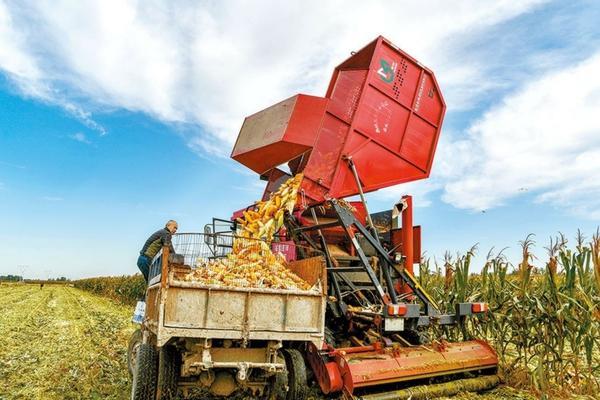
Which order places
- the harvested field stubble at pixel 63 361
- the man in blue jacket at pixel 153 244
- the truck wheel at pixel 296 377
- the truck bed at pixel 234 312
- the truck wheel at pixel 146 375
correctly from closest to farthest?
the truck bed at pixel 234 312 < the truck wheel at pixel 146 375 < the truck wheel at pixel 296 377 < the harvested field stubble at pixel 63 361 < the man in blue jacket at pixel 153 244

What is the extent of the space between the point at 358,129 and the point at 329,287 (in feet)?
7.42

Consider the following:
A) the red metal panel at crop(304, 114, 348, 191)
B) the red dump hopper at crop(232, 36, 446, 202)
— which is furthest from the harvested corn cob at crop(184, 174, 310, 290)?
the red dump hopper at crop(232, 36, 446, 202)

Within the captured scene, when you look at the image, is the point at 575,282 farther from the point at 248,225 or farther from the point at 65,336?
the point at 65,336

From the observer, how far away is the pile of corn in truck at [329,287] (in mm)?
4199

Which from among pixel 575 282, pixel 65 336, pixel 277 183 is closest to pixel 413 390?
pixel 575 282

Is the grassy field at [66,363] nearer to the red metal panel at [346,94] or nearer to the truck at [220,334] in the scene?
the truck at [220,334]

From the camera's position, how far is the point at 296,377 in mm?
4715

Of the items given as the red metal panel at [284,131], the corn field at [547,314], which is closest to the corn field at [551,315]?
the corn field at [547,314]

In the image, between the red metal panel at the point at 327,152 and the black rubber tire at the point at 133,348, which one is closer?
the black rubber tire at the point at 133,348

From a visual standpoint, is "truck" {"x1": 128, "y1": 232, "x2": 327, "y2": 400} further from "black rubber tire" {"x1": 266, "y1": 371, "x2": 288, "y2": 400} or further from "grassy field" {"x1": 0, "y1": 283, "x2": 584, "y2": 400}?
"grassy field" {"x1": 0, "y1": 283, "x2": 584, "y2": 400}

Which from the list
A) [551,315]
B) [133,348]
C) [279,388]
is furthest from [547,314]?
[133,348]

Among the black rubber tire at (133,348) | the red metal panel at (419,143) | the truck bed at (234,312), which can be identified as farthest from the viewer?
the red metal panel at (419,143)

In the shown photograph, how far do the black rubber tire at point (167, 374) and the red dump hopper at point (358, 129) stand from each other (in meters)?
2.71

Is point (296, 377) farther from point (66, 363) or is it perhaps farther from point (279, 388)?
point (66, 363)
